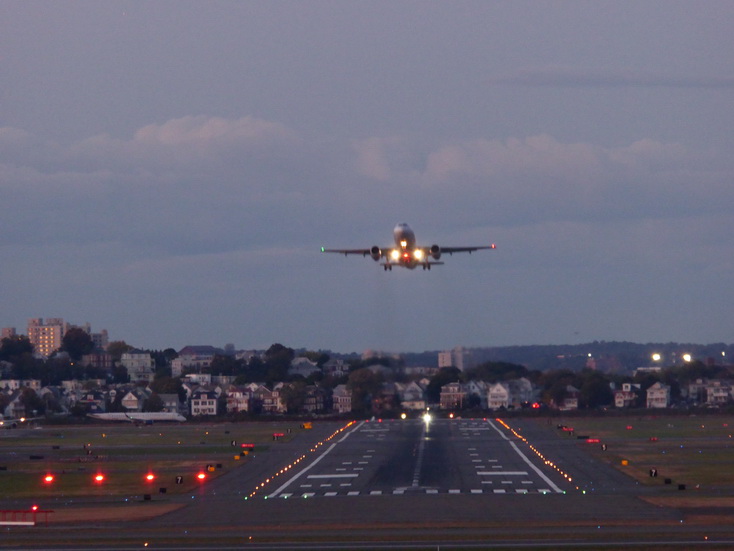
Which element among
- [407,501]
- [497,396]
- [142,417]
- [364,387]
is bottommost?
[407,501]

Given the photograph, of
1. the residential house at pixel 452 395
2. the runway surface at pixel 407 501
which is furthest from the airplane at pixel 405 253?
the residential house at pixel 452 395

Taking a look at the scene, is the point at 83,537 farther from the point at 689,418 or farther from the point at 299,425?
the point at 689,418

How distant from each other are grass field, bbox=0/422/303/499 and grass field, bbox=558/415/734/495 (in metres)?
32.1

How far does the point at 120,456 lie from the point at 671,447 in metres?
50.1

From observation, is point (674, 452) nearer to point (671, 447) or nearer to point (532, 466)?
point (671, 447)

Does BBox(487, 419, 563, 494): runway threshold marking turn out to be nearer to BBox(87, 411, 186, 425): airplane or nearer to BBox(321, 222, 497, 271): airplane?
BBox(321, 222, 497, 271): airplane

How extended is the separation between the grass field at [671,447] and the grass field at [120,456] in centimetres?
3213

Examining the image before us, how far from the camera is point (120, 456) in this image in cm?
10544

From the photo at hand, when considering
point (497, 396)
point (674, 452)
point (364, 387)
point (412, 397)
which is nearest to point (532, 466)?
point (674, 452)

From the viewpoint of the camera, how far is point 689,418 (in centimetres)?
16125

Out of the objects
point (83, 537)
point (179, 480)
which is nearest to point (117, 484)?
point (179, 480)

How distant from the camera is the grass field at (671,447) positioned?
260ft

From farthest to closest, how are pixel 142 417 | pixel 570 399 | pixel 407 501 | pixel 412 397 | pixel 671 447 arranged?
pixel 570 399 < pixel 142 417 < pixel 412 397 < pixel 671 447 < pixel 407 501

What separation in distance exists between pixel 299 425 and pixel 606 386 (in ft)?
210
